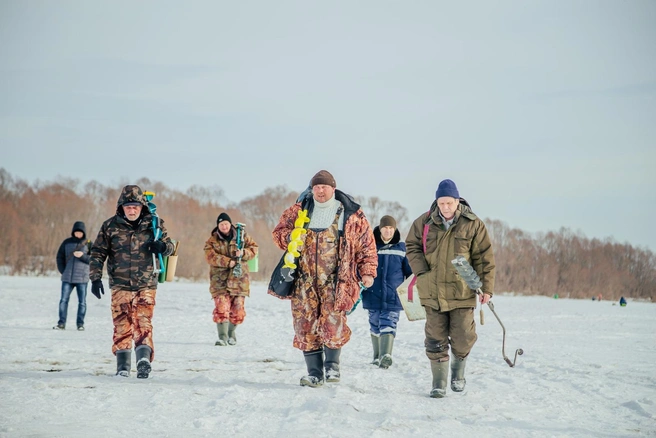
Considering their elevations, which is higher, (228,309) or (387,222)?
(387,222)

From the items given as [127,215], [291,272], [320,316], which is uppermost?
[127,215]

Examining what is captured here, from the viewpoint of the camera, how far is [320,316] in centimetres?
694

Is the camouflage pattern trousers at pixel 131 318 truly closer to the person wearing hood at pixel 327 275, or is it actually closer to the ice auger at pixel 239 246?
the person wearing hood at pixel 327 275

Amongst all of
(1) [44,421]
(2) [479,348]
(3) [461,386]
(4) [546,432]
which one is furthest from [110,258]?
(2) [479,348]

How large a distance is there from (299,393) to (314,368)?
587 millimetres

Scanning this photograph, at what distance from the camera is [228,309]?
1123cm

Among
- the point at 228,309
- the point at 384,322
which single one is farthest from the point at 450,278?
the point at 228,309

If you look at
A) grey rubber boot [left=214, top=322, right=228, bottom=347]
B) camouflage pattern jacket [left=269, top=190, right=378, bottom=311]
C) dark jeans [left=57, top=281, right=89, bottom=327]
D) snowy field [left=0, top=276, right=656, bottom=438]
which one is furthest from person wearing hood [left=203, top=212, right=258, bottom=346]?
camouflage pattern jacket [left=269, top=190, right=378, bottom=311]

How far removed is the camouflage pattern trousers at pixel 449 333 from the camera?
650 cm

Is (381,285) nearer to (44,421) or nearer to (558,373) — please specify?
(558,373)

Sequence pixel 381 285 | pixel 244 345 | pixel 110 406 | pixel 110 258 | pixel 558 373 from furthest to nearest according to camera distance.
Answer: pixel 244 345 → pixel 381 285 → pixel 558 373 → pixel 110 258 → pixel 110 406

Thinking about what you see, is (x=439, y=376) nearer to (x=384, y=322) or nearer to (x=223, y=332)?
(x=384, y=322)

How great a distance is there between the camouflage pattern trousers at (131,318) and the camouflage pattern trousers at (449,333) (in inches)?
121

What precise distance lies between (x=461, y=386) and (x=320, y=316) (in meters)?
1.58
